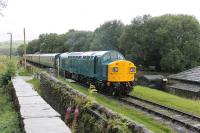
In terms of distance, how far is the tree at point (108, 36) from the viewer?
75875mm

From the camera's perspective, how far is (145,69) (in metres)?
73.2

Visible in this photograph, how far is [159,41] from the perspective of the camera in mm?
66500

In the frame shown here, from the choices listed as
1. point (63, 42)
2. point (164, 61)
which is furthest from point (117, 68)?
point (63, 42)

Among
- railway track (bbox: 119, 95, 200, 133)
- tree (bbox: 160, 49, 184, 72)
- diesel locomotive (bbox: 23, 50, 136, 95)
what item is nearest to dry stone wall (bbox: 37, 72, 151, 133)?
railway track (bbox: 119, 95, 200, 133)

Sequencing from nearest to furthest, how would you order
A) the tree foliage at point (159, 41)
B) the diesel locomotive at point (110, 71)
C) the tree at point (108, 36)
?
the diesel locomotive at point (110, 71) < the tree foliage at point (159, 41) < the tree at point (108, 36)

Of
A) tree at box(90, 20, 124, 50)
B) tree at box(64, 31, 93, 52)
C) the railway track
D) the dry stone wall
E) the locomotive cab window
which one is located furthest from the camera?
tree at box(64, 31, 93, 52)

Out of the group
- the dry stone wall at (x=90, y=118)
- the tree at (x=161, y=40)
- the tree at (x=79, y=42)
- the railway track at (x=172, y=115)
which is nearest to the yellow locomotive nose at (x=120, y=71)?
the railway track at (x=172, y=115)

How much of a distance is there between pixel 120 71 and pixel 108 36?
55232 mm

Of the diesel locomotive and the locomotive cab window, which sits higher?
the locomotive cab window

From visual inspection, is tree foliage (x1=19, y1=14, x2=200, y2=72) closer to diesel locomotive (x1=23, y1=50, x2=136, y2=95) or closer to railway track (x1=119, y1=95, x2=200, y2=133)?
diesel locomotive (x1=23, y1=50, x2=136, y2=95)

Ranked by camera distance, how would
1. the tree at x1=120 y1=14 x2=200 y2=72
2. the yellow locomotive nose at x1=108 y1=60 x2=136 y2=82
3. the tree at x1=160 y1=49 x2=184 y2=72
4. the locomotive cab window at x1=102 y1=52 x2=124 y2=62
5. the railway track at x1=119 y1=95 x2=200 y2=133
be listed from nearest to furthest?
the railway track at x1=119 y1=95 x2=200 y2=133, the yellow locomotive nose at x1=108 y1=60 x2=136 y2=82, the locomotive cab window at x1=102 y1=52 x2=124 y2=62, the tree at x1=160 y1=49 x2=184 y2=72, the tree at x1=120 y1=14 x2=200 y2=72

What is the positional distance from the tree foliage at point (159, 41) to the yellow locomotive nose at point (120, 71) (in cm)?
4005

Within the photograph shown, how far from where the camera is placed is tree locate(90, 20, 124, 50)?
75875mm

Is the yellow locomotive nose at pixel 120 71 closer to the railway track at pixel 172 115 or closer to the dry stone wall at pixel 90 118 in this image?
the railway track at pixel 172 115
